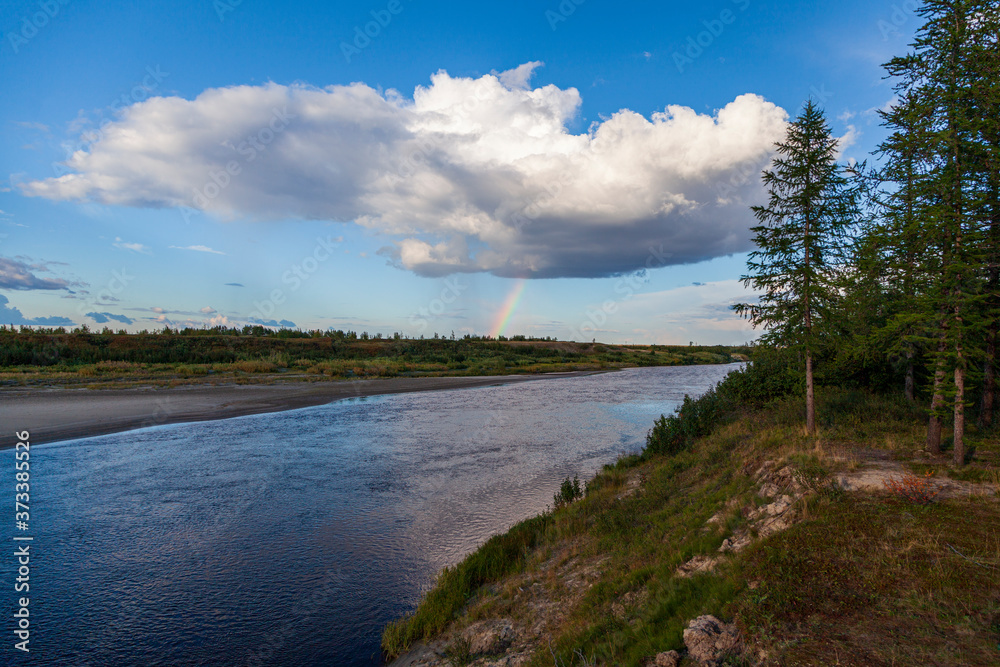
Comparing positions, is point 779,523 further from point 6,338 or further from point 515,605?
point 6,338

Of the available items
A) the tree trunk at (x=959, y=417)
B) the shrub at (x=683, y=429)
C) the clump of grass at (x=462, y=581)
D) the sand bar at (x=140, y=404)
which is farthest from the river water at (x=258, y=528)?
the tree trunk at (x=959, y=417)

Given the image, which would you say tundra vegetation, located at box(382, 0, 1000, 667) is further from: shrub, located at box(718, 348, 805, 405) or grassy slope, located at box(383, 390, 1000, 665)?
shrub, located at box(718, 348, 805, 405)

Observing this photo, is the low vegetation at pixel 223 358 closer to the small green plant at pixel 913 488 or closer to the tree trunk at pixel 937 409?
the tree trunk at pixel 937 409

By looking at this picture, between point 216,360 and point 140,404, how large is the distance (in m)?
29.6

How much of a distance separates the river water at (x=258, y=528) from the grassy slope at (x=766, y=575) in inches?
64.4

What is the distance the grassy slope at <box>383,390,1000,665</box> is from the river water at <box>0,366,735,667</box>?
164 centimetres

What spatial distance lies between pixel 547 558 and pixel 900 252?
9500 mm

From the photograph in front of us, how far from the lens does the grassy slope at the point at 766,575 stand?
14.7 feet

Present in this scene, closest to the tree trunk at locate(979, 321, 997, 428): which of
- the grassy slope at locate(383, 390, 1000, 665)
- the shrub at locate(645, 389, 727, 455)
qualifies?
the grassy slope at locate(383, 390, 1000, 665)

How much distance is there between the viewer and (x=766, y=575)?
5.62 meters

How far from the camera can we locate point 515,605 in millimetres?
7262

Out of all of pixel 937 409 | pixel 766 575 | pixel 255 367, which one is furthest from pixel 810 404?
pixel 255 367

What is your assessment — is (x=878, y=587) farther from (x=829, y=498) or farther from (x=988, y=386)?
(x=988, y=386)

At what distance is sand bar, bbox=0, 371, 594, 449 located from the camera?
21641 millimetres
